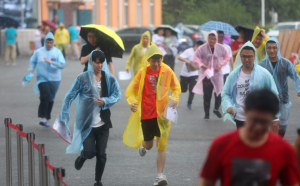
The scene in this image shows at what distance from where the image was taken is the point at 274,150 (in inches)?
105

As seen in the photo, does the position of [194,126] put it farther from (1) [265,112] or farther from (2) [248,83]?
(1) [265,112]

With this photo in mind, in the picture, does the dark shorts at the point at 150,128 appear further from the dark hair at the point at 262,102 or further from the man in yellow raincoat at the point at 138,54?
the man in yellow raincoat at the point at 138,54

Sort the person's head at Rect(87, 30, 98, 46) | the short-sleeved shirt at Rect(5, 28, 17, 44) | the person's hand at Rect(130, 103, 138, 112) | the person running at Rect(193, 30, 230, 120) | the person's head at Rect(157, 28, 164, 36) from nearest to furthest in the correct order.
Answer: the person's hand at Rect(130, 103, 138, 112) → the person's head at Rect(87, 30, 98, 46) → the person running at Rect(193, 30, 230, 120) → the person's head at Rect(157, 28, 164, 36) → the short-sleeved shirt at Rect(5, 28, 17, 44)

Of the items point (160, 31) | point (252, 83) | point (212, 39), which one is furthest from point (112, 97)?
point (160, 31)

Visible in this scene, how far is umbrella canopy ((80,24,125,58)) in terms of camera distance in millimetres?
6965

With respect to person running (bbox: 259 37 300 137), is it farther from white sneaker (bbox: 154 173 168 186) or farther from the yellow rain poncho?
white sneaker (bbox: 154 173 168 186)

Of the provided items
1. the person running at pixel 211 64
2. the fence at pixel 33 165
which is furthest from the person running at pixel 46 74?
the fence at pixel 33 165

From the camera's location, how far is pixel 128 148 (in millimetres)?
7668

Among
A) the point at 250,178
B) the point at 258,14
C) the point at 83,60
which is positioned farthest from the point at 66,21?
the point at 250,178

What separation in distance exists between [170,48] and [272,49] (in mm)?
7772

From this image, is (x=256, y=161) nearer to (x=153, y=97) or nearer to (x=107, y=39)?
(x=153, y=97)

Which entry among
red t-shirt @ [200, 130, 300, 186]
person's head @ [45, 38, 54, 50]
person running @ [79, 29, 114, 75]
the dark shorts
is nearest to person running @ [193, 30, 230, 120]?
person's head @ [45, 38, 54, 50]

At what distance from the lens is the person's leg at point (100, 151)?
5.50 metres

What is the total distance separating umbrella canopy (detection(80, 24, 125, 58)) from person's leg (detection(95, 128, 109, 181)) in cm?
174
